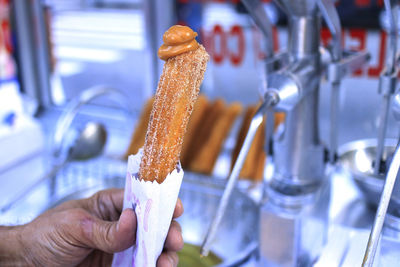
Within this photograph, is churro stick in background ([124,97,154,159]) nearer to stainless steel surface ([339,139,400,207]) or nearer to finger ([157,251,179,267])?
stainless steel surface ([339,139,400,207])

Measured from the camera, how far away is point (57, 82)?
91.8 inches

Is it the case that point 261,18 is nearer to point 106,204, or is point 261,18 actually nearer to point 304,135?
point 304,135

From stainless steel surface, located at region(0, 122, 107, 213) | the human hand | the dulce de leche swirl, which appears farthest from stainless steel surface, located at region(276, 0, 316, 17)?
stainless steel surface, located at region(0, 122, 107, 213)

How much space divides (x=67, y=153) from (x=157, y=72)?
806 millimetres

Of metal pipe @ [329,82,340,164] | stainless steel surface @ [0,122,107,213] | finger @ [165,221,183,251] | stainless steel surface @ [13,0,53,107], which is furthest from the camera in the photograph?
stainless steel surface @ [13,0,53,107]

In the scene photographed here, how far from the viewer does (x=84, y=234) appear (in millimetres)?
633

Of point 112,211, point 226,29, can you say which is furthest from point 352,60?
point 226,29

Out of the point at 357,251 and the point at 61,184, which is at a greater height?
the point at 357,251

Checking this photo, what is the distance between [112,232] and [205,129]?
2.72 ft

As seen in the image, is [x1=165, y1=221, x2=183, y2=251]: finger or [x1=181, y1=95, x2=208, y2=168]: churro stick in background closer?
[x1=165, y1=221, x2=183, y2=251]: finger

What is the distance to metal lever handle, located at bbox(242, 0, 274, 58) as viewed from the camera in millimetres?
711

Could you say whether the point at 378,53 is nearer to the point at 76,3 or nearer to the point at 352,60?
the point at 352,60

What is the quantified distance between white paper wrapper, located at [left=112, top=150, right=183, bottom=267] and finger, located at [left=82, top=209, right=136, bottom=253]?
1cm

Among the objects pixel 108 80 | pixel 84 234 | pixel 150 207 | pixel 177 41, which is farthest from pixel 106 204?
pixel 108 80
